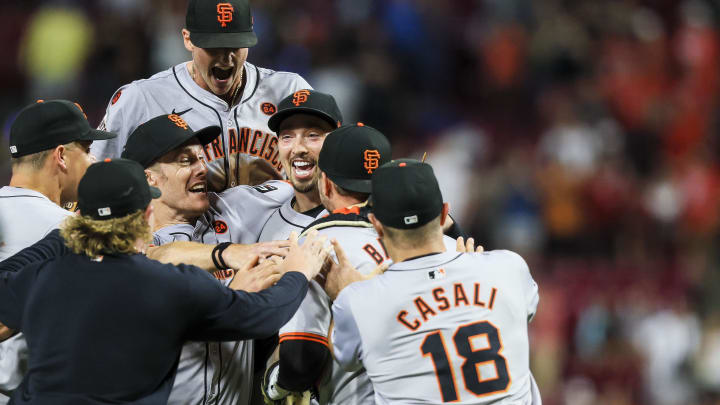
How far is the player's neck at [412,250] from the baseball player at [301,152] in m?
1.08

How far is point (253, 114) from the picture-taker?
5621mm

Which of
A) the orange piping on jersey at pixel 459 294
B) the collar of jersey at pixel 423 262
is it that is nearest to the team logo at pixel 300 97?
the collar of jersey at pixel 423 262

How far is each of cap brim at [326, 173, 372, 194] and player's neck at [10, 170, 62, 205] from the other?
4.18ft

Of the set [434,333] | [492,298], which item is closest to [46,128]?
[434,333]

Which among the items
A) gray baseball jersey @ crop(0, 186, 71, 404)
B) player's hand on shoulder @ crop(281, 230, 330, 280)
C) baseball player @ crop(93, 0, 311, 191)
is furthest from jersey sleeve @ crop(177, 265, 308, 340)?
baseball player @ crop(93, 0, 311, 191)

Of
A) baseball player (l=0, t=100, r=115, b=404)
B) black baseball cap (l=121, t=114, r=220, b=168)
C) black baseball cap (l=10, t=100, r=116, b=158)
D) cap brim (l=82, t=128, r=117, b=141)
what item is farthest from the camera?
black baseball cap (l=121, t=114, r=220, b=168)

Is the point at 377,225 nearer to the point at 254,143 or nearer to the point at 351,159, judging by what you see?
the point at 351,159

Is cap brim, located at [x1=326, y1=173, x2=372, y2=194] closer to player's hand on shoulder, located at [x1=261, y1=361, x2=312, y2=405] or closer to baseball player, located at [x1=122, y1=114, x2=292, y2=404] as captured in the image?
baseball player, located at [x1=122, y1=114, x2=292, y2=404]

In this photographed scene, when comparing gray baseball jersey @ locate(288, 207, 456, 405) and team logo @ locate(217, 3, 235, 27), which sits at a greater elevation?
team logo @ locate(217, 3, 235, 27)

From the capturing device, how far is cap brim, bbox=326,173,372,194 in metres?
4.22

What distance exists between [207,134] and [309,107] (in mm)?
529

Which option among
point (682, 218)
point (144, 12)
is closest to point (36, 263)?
point (144, 12)

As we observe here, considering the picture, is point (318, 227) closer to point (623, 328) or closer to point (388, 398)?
point (388, 398)

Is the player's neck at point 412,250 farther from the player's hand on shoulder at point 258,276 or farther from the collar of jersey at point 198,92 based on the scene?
the collar of jersey at point 198,92
